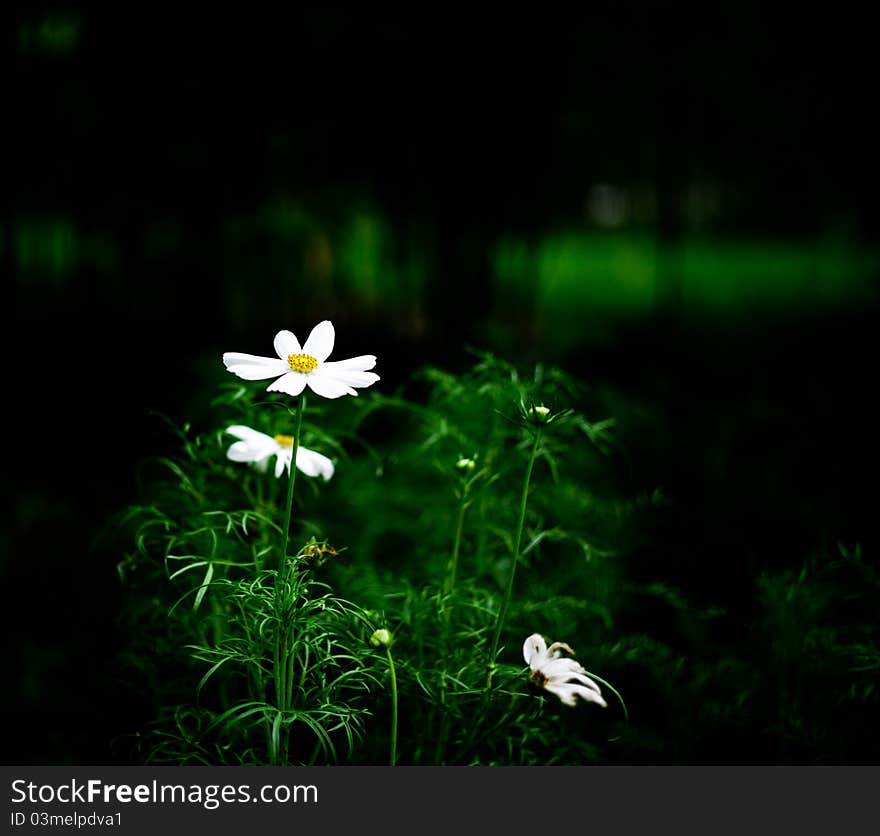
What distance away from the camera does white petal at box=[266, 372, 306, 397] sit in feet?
2.87

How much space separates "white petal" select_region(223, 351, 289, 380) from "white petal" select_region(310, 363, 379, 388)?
1.6 inches

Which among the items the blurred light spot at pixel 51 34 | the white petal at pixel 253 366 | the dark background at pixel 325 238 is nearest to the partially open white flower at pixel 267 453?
the white petal at pixel 253 366

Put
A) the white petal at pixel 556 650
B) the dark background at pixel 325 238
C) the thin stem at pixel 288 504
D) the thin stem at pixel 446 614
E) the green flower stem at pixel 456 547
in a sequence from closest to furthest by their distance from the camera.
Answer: the thin stem at pixel 288 504
the white petal at pixel 556 650
the thin stem at pixel 446 614
the green flower stem at pixel 456 547
the dark background at pixel 325 238

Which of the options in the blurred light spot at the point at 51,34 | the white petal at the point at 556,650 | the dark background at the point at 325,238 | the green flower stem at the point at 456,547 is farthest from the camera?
the blurred light spot at the point at 51,34

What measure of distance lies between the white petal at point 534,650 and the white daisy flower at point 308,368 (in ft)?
1.22

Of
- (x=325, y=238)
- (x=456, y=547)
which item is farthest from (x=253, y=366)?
(x=325, y=238)

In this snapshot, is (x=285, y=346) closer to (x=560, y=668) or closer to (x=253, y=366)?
(x=253, y=366)

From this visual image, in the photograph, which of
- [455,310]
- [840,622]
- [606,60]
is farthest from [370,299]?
[840,622]

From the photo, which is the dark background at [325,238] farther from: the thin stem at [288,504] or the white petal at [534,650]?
the thin stem at [288,504]

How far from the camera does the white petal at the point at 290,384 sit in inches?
34.4

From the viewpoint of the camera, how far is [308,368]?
37.3 inches

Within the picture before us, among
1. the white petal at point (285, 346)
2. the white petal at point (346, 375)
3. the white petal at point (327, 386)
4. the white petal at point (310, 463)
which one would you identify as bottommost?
the white petal at point (310, 463)

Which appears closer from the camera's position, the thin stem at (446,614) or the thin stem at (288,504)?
the thin stem at (288,504)

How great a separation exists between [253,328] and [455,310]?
2.64 ft
